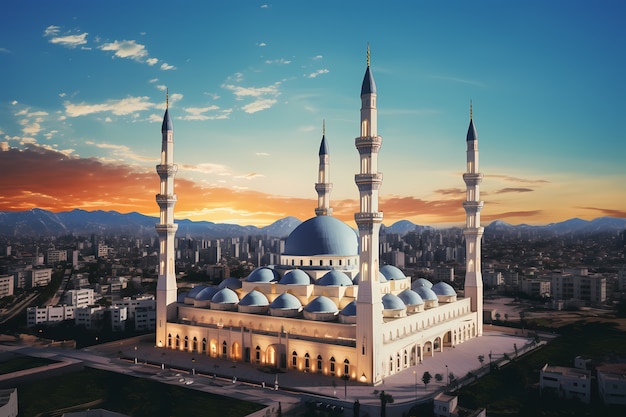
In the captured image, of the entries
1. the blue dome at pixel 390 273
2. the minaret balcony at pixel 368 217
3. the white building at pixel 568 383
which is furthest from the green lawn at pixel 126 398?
the blue dome at pixel 390 273

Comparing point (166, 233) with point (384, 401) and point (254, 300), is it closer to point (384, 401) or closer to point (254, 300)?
point (254, 300)

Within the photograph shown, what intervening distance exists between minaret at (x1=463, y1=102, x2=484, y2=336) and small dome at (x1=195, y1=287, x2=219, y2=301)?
749 inches

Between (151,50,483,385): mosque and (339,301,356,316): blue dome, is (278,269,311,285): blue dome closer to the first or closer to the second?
(151,50,483,385): mosque

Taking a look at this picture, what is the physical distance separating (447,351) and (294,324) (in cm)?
1051

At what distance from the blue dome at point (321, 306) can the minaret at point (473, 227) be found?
14514 millimetres

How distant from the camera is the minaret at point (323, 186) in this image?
4238 cm

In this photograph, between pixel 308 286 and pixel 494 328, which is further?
pixel 494 328

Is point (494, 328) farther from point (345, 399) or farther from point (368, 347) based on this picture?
point (345, 399)

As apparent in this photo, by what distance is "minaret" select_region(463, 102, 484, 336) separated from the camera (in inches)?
1615

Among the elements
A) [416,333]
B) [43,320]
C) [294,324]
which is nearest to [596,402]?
[416,333]

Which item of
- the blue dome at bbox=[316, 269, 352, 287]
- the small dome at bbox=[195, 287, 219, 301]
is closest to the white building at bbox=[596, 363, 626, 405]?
the blue dome at bbox=[316, 269, 352, 287]

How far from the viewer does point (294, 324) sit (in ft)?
102

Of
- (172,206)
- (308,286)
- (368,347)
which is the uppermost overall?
(172,206)

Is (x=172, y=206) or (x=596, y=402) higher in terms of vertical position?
(x=172, y=206)
